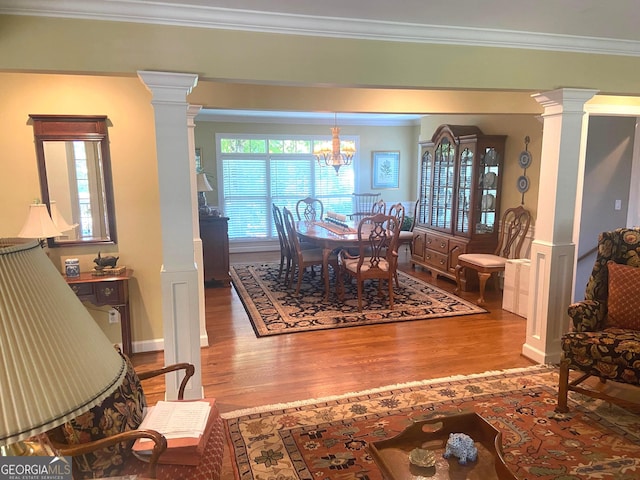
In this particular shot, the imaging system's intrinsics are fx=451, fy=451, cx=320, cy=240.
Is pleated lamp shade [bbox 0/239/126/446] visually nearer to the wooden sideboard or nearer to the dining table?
the dining table

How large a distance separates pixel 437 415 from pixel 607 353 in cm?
124

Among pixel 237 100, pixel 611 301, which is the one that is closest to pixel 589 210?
pixel 611 301

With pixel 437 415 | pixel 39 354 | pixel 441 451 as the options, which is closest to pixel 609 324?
pixel 437 415

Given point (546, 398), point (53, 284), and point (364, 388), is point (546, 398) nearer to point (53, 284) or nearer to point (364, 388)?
point (364, 388)

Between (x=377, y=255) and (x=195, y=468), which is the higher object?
(x=377, y=255)

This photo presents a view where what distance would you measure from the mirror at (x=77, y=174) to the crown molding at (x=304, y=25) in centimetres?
113

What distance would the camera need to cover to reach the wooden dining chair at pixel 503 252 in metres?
5.11

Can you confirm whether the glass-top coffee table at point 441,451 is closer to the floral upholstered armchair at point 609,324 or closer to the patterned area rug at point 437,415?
the patterned area rug at point 437,415

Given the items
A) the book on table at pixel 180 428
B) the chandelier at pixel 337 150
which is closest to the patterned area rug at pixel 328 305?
the chandelier at pixel 337 150

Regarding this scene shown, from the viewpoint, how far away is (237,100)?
155 inches

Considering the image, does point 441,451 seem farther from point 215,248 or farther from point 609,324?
point 215,248

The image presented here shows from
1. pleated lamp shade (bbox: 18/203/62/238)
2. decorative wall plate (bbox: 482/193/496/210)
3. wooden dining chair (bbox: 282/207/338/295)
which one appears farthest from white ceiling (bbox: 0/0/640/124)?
wooden dining chair (bbox: 282/207/338/295)

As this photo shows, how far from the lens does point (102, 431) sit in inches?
69.7

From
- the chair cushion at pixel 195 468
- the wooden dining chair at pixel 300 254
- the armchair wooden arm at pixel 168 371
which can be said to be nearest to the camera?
the chair cushion at pixel 195 468
